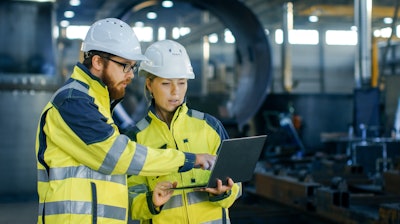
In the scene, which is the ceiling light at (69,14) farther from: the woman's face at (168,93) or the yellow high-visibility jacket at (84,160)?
the yellow high-visibility jacket at (84,160)

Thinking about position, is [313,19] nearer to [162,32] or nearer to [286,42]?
[286,42]

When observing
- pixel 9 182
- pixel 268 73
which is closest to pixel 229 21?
pixel 268 73

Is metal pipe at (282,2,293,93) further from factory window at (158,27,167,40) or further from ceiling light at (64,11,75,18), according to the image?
ceiling light at (64,11,75,18)

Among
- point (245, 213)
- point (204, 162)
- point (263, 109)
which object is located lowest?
point (245, 213)

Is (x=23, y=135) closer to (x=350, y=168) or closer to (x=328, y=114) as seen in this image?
(x=350, y=168)

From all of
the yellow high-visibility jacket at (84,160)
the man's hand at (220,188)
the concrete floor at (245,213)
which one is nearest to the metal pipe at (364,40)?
the concrete floor at (245,213)

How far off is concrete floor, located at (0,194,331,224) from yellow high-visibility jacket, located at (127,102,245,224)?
2.87 meters

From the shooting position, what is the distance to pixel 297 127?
1539 cm

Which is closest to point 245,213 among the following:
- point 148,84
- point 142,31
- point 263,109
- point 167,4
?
point 148,84

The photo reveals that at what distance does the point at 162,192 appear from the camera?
105 inches

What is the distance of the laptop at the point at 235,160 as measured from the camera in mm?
2529

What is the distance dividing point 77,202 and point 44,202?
16cm

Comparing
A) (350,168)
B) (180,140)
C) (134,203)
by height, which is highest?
(180,140)

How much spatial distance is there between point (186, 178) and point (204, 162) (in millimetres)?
227
